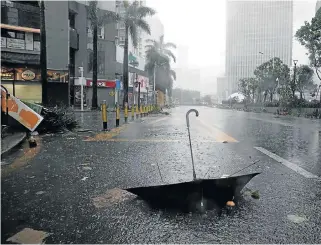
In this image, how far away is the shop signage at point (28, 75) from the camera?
35156 millimetres

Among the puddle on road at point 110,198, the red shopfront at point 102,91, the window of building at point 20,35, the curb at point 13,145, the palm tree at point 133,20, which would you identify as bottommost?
the puddle on road at point 110,198

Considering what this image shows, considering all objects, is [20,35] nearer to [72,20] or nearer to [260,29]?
[72,20]

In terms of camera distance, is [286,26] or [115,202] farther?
[286,26]

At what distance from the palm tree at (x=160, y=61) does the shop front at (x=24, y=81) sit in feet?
94.1

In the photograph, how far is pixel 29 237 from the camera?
9.18 feet

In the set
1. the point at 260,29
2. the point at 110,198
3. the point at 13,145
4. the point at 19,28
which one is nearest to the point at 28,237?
the point at 110,198

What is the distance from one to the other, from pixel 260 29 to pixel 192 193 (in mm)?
110960

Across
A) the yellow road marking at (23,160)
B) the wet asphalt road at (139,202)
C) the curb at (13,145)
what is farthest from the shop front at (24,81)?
the wet asphalt road at (139,202)

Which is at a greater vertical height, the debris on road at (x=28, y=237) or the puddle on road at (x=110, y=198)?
the puddle on road at (x=110, y=198)

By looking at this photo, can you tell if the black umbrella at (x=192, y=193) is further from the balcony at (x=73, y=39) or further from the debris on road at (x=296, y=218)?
the balcony at (x=73, y=39)

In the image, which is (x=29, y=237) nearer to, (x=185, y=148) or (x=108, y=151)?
(x=108, y=151)

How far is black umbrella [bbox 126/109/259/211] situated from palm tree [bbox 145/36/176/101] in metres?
60.0

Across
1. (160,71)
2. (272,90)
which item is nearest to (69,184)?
(272,90)

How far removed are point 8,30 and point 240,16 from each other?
85362mm
